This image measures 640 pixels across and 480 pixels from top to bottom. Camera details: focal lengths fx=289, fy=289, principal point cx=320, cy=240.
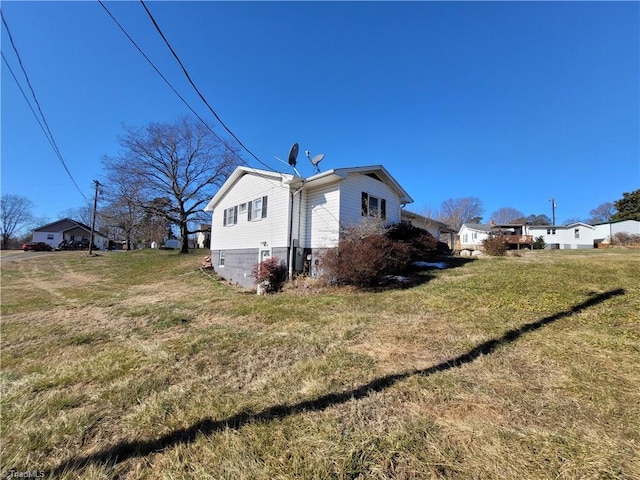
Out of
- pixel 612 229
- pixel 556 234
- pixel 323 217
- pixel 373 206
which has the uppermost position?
pixel 612 229

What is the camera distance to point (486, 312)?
6164 mm

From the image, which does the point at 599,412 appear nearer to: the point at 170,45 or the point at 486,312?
the point at 486,312

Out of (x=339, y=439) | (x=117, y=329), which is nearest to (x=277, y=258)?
(x=117, y=329)

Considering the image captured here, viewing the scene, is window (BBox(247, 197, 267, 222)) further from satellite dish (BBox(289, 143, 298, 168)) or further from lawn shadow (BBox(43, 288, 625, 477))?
lawn shadow (BBox(43, 288, 625, 477))

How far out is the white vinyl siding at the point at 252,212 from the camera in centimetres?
1267

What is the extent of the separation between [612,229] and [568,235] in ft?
13.5

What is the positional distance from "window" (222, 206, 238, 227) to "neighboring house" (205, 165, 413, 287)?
0.64 meters

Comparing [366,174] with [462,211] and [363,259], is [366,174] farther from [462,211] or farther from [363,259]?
[462,211]

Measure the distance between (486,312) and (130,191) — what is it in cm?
2772

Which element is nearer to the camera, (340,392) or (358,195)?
(340,392)

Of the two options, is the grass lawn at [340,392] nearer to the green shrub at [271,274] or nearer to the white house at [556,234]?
the green shrub at [271,274]

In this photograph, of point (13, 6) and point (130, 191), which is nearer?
point (13, 6)

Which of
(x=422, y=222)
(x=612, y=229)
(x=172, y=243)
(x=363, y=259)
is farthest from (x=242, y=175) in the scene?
(x=612, y=229)

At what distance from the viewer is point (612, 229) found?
3500 centimetres
